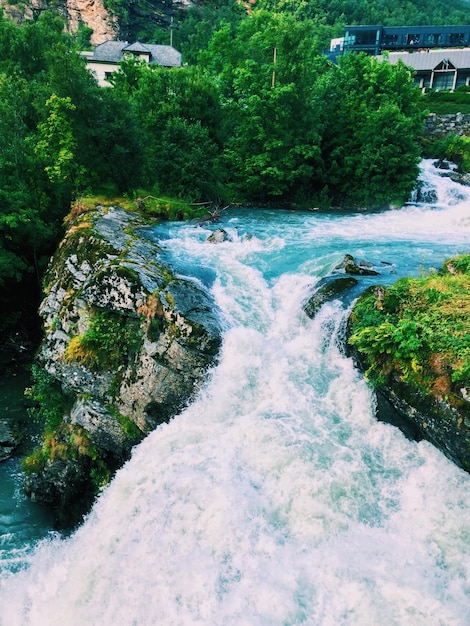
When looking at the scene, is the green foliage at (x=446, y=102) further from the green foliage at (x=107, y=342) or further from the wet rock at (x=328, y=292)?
the green foliage at (x=107, y=342)

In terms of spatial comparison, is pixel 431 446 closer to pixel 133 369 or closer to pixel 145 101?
pixel 133 369

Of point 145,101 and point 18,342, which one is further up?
point 145,101

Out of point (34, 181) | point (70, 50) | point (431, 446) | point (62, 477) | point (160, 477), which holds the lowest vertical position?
point (62, 477)

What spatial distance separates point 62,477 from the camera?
12.2 meters

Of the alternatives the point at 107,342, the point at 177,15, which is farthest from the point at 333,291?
the point at 177,15

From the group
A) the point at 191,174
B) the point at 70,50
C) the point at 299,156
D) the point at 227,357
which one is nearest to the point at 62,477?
the point at 227,357

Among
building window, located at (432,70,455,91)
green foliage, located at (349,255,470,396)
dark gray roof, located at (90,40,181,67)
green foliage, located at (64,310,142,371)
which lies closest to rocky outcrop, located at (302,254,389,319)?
green foliage, located at (349,255,470,396)

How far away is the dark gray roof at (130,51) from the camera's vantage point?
56.4 meters

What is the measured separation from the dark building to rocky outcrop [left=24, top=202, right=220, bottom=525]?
8274 cm

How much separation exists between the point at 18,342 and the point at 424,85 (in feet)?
213

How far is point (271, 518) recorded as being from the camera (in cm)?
842

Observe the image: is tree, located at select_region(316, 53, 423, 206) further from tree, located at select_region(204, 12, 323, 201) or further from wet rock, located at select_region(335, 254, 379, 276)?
wet rock, located at select_region(335, 254, 379, 276)

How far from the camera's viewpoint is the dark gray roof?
185 ft

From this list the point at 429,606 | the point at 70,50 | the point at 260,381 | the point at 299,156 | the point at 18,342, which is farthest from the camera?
the point at 299,156
